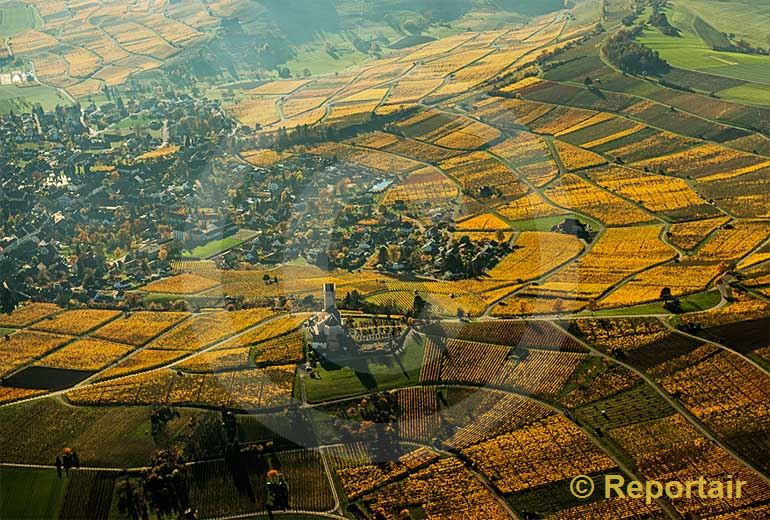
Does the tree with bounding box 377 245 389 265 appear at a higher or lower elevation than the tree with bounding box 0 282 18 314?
lower

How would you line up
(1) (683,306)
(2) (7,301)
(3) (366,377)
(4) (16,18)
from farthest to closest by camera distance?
1. (4) (16,18)
2. (2) (7,301)
3. (1) (683,306)
4. (3) (366,377)

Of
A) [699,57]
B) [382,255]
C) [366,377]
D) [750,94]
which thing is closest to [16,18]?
[699,57]

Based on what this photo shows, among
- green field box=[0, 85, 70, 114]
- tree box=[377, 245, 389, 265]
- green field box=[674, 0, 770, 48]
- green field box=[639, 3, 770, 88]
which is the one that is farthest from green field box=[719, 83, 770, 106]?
green field box=[0, 85, 70, 114]

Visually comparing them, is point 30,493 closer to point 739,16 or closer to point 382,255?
point 382,255

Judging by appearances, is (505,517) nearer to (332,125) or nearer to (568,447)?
(568,447)

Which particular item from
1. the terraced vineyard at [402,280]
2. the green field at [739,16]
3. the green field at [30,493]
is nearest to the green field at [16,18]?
the terraced vineyard at [402,280]

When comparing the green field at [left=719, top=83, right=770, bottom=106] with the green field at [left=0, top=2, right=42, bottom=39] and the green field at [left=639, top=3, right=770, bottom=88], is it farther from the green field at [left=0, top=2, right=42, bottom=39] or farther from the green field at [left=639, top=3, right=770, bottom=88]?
the green field at [left=0, top=2, right=42, bottom=39]
